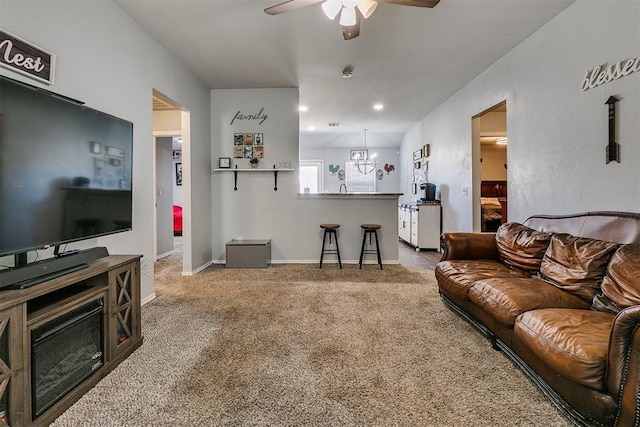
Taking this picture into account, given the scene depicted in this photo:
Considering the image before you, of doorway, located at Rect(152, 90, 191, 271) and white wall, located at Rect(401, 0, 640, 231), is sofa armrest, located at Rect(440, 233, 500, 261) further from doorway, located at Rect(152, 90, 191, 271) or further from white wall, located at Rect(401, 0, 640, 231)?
doorway, located at Rect(152, 90, 191, 271)

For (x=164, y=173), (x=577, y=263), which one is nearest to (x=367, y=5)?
(x=577, y=263)

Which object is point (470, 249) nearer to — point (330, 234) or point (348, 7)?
point (330, 234)

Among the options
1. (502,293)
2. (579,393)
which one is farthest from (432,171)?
(579,393)

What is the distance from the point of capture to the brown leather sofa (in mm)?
1144

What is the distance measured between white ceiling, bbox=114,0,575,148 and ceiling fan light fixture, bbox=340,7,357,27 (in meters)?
0.53

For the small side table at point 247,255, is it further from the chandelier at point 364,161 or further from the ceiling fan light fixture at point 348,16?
the chandelier at point 364,161

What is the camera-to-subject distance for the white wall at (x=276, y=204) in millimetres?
4453

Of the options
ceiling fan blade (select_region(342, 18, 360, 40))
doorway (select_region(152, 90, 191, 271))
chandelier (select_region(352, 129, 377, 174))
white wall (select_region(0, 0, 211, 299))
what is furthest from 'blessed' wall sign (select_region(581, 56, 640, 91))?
chandelier (select_region(352, 129, 377, 174))

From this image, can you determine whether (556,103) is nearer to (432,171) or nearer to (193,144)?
(432,171)

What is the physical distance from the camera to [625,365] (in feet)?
3.63


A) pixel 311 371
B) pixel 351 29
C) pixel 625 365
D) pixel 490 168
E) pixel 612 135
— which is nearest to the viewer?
pixel 625 365

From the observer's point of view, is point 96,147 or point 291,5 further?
point 291,5

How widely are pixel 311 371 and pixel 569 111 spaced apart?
2980 mm

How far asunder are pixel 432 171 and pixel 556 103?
3.19 meters
